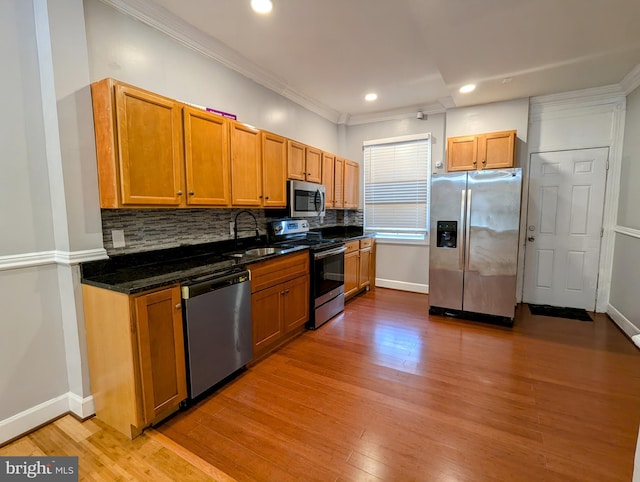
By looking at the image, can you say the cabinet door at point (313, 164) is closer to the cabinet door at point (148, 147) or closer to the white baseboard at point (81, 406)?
the cabinet door at point (148, 147)

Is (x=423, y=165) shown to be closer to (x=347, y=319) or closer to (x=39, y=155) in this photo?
(x=347, y=319)

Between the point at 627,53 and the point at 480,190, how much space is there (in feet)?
5.39

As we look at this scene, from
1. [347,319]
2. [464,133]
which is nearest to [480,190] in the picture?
[464,133]

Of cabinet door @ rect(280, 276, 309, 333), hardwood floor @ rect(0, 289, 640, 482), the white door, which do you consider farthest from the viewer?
the white door

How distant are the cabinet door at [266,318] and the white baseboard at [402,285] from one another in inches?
105

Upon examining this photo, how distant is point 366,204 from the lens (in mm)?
5227

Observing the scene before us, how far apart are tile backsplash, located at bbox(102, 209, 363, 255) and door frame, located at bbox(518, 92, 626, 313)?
3.76m

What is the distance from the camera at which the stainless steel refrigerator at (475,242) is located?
3.43 m

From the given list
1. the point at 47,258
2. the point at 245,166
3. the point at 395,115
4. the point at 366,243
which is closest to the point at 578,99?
the point at 395,115

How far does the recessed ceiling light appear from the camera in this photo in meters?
2.24

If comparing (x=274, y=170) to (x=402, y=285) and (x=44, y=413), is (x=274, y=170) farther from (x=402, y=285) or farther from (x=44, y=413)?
(x=402, y=285)

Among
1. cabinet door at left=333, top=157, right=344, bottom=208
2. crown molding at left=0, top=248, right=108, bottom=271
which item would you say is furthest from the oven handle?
crown molding at left=0, top=248, right=108, bottom=271

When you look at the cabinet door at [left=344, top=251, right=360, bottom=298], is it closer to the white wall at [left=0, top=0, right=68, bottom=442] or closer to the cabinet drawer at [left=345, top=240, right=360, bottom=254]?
the cabinet drawer at [left=345, top=240, right=360, bottom=254]

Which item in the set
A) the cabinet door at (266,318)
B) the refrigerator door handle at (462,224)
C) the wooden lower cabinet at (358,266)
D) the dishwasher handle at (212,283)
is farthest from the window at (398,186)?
the dishwasher handle at (212,283)
